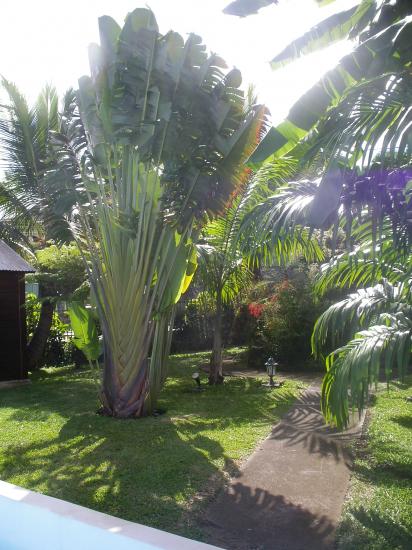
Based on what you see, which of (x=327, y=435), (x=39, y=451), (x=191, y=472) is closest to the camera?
(x=191, y=472)

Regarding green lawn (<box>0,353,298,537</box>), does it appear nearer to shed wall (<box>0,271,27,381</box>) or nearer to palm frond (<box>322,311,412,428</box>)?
palm frond (<box>322,311,412,428</box>)

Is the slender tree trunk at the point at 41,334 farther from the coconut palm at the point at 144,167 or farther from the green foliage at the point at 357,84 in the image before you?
the green foliage at the point at 357,84

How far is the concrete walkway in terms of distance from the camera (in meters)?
4.03

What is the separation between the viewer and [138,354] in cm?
762

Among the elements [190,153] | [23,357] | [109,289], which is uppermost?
[190,153]

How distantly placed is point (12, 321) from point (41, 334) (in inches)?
79.1

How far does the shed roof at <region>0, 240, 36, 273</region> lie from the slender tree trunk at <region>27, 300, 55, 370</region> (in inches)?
81.7

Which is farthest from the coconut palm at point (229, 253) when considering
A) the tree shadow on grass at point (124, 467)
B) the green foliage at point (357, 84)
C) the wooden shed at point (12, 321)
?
the wooden shed at point (12, 321)

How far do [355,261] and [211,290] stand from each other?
5595 millimetres

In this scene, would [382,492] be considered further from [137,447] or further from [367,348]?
[137,447]

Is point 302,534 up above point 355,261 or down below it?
below

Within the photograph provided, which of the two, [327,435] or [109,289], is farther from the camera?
[109,289]

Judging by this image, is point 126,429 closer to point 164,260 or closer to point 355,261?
point 164,260

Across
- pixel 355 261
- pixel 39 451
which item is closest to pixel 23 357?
pixel 39 451
